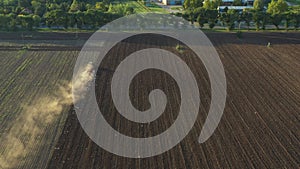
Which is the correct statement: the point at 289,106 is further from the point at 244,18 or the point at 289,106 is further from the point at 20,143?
the point at 244,18

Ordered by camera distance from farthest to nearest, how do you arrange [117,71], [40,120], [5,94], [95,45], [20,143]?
Answer: 1. [95,45]
2. [117,71]
3. [5,94]
4. [40,120]
5. [20,143]

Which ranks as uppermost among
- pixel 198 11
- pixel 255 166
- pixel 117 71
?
pixel 198 11

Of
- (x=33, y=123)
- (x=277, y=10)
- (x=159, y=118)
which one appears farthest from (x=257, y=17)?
(x=33, y=123)

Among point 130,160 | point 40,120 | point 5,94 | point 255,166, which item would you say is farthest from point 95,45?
point 255,166

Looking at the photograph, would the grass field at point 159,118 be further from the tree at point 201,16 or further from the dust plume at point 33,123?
the tree at point 201,16

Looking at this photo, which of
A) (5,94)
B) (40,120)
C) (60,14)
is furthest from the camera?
(60,14)

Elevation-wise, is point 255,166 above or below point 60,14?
below
